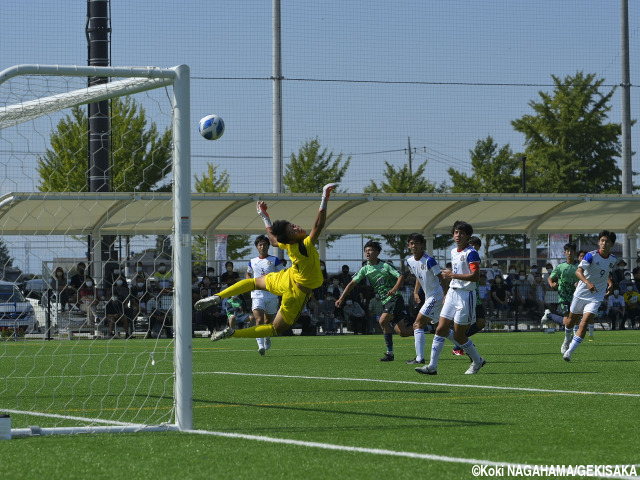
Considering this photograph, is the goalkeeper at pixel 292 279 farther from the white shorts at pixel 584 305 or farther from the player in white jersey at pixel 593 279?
the white shorts at pixel 584 305

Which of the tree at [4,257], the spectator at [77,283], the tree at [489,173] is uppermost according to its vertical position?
the tree at [489,173]

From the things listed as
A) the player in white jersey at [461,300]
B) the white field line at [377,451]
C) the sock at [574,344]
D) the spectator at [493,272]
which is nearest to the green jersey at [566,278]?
the sock at [574,344]

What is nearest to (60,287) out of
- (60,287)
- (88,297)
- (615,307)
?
(60,287)

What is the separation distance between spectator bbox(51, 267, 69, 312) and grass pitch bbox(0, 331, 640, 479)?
7.07m

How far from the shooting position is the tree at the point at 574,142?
147 ft

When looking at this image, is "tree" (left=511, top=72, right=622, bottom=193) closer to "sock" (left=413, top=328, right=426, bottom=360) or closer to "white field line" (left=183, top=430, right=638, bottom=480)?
"sock" (left=413, top=328, right=426, bottom=360)

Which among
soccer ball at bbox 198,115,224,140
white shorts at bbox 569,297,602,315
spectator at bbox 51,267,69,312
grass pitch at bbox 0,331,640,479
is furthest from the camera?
spectator at bbox 51,267,69,312

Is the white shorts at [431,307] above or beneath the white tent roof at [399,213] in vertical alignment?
beneath

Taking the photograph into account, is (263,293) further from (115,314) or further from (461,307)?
(461,307)

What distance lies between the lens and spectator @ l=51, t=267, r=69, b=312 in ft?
68.1

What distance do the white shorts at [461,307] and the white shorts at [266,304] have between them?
5727 millimetres

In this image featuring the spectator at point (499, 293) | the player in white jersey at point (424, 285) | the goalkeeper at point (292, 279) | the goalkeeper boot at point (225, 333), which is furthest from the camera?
the spectator at point (499, 293)

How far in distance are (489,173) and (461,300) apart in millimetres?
37272

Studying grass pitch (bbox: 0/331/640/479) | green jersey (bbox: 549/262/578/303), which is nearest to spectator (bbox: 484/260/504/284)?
green jersey (bbox: 549/262/578/303)
